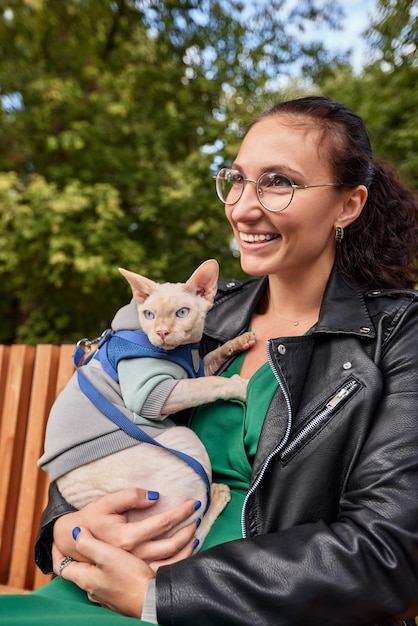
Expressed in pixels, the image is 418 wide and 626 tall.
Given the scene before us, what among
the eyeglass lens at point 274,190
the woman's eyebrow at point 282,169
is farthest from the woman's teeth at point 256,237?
the woman's eyebrow at point 282,169

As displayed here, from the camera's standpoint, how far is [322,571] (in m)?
1.42

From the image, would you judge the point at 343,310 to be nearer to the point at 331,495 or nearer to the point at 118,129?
the point at 331,495

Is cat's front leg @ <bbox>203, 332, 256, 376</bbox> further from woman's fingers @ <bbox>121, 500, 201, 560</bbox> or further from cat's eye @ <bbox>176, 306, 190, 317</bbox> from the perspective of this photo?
woman's fingers @ <bbox>121, 500, 201, 560</bbox>

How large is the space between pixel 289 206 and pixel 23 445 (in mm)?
2401

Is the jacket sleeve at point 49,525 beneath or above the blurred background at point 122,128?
beneath

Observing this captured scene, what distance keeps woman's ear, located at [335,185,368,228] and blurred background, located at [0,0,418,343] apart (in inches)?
218

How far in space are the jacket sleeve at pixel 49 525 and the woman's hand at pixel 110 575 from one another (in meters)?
0.21

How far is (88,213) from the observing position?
7922 mm

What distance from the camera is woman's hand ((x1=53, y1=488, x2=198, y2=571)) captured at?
5.31 ft

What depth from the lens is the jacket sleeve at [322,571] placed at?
1.41 metres

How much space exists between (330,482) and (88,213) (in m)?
6.81

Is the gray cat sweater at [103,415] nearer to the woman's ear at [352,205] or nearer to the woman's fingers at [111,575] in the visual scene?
the woman's fingers at [111,575]

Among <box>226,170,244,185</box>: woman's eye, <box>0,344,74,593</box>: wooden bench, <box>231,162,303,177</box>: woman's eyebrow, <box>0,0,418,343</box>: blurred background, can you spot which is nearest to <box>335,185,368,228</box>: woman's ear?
<box>231,162,303,177</box>: woman's eyebrow

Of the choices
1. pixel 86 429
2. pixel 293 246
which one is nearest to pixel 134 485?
pixel 86 429
